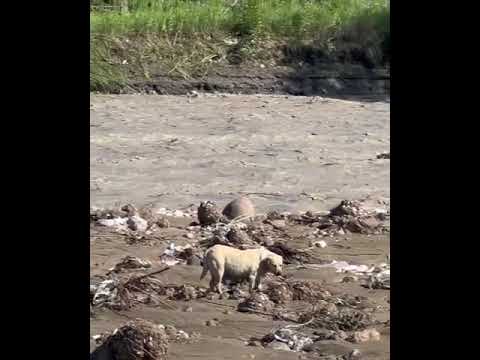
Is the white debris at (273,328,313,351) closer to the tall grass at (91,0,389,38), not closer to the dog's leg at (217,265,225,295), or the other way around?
the dog's leg at (217,265,225,295)

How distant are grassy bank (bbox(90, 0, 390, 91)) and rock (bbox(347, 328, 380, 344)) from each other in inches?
259

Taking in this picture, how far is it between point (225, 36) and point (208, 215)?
552cm

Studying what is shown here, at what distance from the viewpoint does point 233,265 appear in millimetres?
3990

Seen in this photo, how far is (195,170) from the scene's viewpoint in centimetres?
671

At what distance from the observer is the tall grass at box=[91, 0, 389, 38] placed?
10.4 metres

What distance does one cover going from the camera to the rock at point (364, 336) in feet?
11.2

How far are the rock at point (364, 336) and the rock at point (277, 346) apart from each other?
22 cm

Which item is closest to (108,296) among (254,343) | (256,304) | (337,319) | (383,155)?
(256,304)

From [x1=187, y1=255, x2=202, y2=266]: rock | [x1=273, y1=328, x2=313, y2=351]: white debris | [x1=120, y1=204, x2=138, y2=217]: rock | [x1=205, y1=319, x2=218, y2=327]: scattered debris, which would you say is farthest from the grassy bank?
[x1=273, y1=328, x2=313, y2=351]: white debris

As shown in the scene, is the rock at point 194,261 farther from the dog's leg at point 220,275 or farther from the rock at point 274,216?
the rock at point 274,216

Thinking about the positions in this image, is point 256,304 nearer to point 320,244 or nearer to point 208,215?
point 320,244
